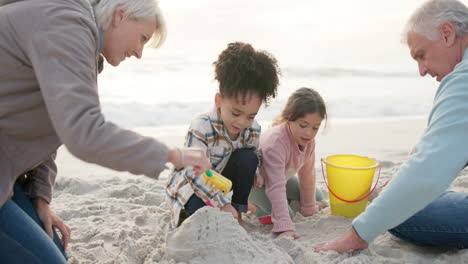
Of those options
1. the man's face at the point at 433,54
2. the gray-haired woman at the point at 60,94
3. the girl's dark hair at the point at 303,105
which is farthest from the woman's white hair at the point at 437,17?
the gray-haired woman at the point at 60,94

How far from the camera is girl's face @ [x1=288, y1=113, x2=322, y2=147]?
7.93 feet

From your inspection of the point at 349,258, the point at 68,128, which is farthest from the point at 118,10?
the point at 349,258

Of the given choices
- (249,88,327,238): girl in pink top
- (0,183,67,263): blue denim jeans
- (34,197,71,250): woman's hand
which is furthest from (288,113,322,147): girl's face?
(0,183,67,263): blue denim jeans

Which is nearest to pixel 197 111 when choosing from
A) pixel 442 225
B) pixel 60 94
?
pixel 442 225

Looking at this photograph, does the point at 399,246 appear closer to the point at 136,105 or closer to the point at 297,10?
the point at 136,105

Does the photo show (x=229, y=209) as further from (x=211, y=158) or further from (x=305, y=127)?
(x=305, y=127)

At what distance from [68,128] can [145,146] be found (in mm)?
215

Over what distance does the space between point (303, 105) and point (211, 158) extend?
1.86 ft

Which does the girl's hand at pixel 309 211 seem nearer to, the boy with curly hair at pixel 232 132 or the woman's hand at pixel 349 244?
the boy with curly hair at pixel 232 132

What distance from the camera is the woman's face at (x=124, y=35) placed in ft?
5.13

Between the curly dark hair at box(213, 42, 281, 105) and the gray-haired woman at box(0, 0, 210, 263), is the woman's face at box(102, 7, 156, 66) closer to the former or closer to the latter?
the gray-haired woman at box(0, 0, 210, 263)

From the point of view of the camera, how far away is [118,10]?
1534 millimetres

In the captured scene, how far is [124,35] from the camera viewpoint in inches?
62.3

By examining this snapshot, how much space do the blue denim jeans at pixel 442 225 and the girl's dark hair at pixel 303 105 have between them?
0.72 meters
